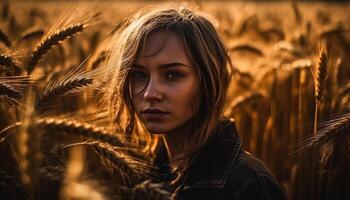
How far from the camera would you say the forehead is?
5.72ft

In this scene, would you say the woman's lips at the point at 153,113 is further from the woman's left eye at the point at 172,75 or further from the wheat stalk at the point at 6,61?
the wheat stalk at the point at 6,61

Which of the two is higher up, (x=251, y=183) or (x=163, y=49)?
(x=163, y=49)

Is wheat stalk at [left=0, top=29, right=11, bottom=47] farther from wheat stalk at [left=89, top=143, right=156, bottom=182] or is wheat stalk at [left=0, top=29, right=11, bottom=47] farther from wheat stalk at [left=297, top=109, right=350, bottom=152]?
wheat stalk at [left=297, top=109, right=350, bottom=152]

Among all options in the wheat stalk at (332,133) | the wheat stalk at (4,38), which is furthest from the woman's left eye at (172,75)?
the wheat stalk at (4,38)

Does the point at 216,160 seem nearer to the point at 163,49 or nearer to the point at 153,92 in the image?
the point at 153,92

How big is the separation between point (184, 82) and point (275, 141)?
1.29 metres

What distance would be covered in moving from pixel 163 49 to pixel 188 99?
253mm

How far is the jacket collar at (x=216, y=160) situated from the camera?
5.54ft

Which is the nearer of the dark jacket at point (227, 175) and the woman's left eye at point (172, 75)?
the dark jacket at point (227, 175)

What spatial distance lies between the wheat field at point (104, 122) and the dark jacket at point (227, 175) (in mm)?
180

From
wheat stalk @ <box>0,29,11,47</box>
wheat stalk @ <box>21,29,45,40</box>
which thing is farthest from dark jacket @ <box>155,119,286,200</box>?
wheat stalk @ <box>21,29,45,40</box>

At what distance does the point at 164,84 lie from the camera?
1727 millimetres

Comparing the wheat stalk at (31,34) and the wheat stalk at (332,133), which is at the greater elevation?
the wheat stalk at (31,34)

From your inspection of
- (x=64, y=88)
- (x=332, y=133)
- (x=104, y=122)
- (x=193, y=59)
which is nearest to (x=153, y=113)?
(x=193, y=59)
